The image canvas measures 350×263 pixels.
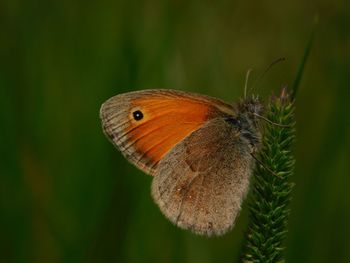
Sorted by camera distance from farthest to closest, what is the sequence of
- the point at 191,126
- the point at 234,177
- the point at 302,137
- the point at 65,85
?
the point at 302,137 → the point at 65,85 → the point at 191,126 → the point at 234,177

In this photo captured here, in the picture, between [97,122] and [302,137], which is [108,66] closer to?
[97,122]

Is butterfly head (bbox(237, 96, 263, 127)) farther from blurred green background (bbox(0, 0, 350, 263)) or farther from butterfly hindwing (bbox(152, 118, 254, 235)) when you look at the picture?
blurred green background (bbox(0, 0, 350, 263))

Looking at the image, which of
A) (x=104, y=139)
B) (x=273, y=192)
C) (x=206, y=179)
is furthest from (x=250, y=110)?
(x=104, y=139)

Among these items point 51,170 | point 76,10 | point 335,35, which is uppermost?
point 335,35

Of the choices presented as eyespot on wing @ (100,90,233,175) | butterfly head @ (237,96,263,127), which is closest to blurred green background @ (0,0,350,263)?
eyespot on wing @ (100,90,233,175)

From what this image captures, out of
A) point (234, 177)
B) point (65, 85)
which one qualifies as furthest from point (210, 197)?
point (65, 85)

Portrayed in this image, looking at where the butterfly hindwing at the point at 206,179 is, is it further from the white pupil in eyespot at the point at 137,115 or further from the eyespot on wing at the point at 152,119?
the white pupil in eyespot at the point at 137,115
